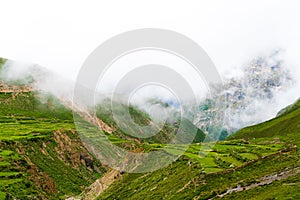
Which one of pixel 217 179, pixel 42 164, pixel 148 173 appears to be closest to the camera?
pixel 217 179

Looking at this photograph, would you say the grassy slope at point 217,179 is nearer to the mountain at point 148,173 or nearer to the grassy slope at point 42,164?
the mountain at point 148,173

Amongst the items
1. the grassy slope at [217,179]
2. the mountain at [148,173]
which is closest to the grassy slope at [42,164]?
the mountain at [148,173]

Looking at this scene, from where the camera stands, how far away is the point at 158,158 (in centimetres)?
8806

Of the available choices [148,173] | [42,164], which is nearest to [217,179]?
[148,173]

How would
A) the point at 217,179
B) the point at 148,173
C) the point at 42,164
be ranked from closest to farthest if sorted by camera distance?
the point at 217,179, the point at 148,173, the point at 42,164

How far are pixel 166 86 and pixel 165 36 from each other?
7.11m

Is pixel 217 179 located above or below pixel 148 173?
above

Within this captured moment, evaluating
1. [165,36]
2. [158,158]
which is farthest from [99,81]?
[158,158]

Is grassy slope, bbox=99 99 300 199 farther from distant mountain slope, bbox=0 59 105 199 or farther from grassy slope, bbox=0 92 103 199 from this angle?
grassy slope, bbox=0 92 103 199

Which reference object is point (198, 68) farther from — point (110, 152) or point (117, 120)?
point (110, 152)

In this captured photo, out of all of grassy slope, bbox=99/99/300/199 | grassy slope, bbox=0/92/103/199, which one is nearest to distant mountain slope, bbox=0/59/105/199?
grassy slope, bbox=0/92/103/199

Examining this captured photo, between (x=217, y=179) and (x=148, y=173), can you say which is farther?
(x=148, y=173)

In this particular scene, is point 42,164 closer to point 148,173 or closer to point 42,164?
point 42,164

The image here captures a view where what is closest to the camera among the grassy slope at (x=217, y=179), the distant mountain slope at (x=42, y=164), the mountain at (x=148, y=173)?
the grassy slope at (x=217, y=179)
